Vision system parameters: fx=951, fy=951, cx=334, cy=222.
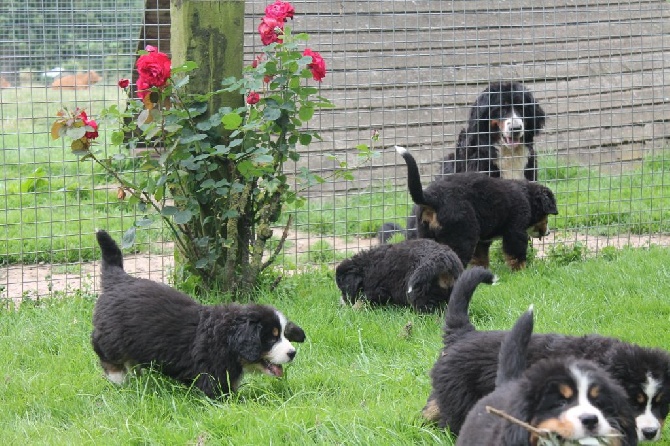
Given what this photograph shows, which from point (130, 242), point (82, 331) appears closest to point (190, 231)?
point (130, 242)

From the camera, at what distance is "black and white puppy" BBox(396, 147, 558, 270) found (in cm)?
727

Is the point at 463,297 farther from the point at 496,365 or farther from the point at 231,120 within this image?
the point at 231,120

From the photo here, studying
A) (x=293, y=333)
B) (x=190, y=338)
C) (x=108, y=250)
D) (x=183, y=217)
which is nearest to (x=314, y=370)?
(x=293, y=333)

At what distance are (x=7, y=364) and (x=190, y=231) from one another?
5.37ft

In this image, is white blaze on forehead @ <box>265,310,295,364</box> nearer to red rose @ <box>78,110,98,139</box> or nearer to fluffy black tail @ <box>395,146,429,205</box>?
red rose @ <box>78,110,98,139</box>

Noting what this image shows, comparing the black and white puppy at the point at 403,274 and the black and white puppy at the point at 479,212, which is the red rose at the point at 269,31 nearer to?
the black and white puppy at the point at 479,212

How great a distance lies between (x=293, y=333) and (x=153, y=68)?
1946 mm

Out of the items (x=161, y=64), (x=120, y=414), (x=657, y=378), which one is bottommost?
(x=120, y=414)

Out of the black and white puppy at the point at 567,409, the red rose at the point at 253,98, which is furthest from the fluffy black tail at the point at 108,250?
the black and white puppy at the point at 567,409

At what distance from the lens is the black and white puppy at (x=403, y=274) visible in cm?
638

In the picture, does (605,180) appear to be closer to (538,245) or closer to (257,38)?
(538,245)

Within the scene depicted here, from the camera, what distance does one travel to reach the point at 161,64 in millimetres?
5836

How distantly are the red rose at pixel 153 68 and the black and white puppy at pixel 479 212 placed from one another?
1.93 meters

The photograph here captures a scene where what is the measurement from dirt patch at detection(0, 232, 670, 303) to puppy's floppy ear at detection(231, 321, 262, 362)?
2440 mm
